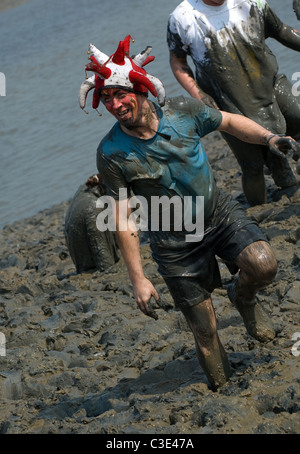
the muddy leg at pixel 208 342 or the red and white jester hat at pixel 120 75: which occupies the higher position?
the red and white jester hat at pixel 120 75

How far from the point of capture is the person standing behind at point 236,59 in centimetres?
730

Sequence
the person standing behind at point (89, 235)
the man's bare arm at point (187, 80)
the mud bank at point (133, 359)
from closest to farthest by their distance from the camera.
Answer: the mud bank at point (133, 359) → the man's bare arm at point (187, 80) → the person standing behind at point (89, 235)

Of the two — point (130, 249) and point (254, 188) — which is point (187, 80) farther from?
point (130, 249)

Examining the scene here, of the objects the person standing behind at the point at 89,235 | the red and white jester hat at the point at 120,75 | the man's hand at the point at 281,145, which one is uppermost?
the red and white jester hat at the point at 120,75

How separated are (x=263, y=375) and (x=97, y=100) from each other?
181 centimetres

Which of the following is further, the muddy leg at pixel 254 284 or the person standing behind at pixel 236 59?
the person standing behind at pixel 236 59

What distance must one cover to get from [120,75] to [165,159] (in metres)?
0.52

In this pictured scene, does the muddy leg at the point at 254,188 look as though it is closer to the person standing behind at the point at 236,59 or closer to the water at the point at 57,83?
the person standing behind at the point at 236,59

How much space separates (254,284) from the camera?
4.89m

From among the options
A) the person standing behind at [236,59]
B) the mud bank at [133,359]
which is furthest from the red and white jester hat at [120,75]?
the person standing behind at [236,59]

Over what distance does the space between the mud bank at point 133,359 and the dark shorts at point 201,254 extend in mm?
581

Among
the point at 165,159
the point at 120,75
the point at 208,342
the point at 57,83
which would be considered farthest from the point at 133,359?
the point at 57,83

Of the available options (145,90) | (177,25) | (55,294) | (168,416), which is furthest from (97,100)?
(55,294)

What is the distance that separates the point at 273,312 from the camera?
19.8 ft
